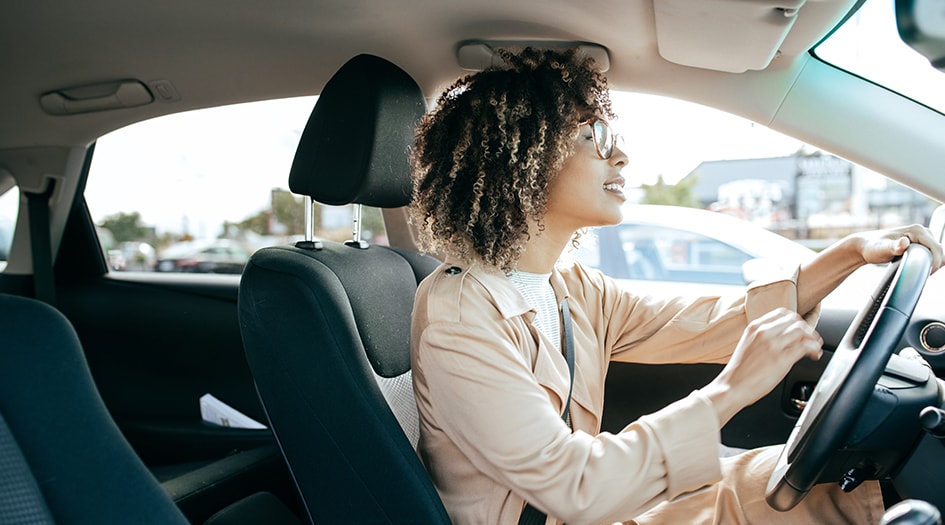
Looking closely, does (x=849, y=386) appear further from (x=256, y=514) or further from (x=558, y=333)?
(x=256, y=514)

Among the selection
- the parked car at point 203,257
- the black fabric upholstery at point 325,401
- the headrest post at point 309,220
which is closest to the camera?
the black fabric upholstery at point 325,401

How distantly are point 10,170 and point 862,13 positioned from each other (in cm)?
273

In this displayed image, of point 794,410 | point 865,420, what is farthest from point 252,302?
point 794,410

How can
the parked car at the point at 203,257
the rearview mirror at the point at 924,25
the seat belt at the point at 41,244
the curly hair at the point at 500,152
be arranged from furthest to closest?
the parked car at the point at 203,257, the seat belt at the point at 41,244, the curly hair at the point at 500,152, the rearview mirror at the point at 924,25

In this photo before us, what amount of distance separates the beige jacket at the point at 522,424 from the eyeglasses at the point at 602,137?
303mm

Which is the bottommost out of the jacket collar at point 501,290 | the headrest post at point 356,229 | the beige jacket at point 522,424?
the beige jacket at point 522,424

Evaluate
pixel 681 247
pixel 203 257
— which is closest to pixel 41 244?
pixel 203 257

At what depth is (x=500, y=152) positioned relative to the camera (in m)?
1.43

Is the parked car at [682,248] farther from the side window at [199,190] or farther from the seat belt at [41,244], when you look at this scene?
the seat belt at [41,244]

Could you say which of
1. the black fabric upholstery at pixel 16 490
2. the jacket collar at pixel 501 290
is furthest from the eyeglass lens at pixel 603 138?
the black fabric upholstery at pixel 16 490

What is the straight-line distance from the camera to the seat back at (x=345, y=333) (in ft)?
4.29

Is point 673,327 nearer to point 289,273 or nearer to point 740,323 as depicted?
point 740,323

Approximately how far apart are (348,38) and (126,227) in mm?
1930

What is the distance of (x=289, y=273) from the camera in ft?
4.63
